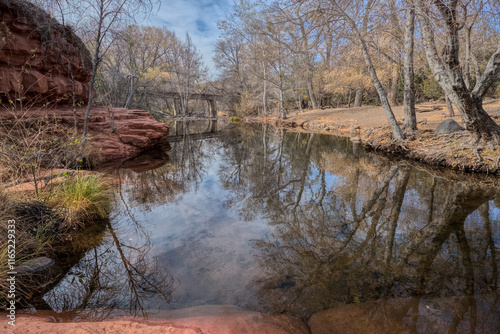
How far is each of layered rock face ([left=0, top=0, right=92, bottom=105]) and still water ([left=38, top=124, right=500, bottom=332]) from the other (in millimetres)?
4688

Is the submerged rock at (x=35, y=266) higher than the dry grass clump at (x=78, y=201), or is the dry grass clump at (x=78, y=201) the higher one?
the dry grass clump at (x=78, y=201)

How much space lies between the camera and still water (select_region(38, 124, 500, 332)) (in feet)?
7.81

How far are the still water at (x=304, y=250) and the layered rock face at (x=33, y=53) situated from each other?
4.69m

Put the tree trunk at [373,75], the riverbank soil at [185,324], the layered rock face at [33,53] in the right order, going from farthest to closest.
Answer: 1. the tree trunk at [373,75]
2. the layered rock face at [33,53]
3. the riverbank soil at [185,324]

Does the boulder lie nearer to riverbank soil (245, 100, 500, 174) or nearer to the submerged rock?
riverbank soil (245, 100, 500, 174)

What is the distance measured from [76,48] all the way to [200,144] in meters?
6.83

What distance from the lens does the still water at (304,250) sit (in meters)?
2.38

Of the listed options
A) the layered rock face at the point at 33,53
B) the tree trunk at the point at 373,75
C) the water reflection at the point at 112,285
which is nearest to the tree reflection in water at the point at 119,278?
the water reflection at the point at 112,285

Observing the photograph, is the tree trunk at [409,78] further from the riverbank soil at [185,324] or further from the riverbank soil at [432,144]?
the riverbank soil at [185,324]

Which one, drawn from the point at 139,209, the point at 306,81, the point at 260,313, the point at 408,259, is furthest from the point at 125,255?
the point at 306,81

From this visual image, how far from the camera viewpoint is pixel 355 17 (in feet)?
25.9

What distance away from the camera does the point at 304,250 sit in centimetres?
336

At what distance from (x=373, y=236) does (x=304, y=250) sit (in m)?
1.21

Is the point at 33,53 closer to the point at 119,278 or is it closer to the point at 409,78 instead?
the point at 119,278
